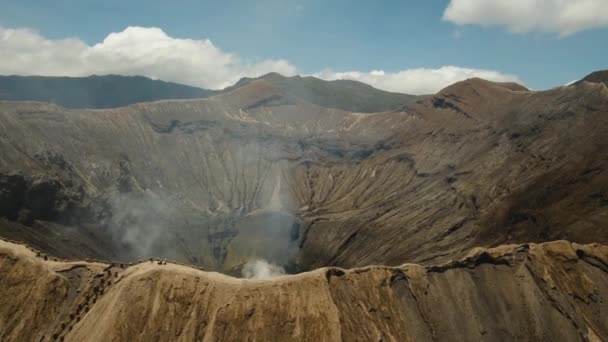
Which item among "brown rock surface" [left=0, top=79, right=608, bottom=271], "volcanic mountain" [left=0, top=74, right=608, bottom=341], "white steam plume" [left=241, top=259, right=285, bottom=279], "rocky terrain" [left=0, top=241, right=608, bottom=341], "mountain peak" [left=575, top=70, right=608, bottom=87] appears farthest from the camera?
"mountain peak" [left=575, top=70, right=608, bottom=87]

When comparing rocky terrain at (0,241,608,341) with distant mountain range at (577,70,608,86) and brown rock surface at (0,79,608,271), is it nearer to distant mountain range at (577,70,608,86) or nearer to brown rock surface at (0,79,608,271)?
brown rock surface at (0,79,608,271)

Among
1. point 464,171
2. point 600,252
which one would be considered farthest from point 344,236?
→ point 600,252

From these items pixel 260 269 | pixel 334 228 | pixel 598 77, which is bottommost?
pixel 260 269

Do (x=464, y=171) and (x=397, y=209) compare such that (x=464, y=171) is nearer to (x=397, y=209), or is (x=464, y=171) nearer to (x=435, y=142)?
(x=397, y=209)

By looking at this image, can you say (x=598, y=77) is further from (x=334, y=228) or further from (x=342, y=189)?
(x=334, y=228)

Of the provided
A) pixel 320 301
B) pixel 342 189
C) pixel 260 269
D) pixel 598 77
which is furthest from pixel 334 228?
pixel 598 77

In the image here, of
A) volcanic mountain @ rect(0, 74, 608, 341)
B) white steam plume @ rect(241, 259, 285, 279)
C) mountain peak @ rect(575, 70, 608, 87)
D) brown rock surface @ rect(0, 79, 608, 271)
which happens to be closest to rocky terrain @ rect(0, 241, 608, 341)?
volcanic mountain @ rect(0, 74, 608, 341)

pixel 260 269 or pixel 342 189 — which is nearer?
pixel 260 269

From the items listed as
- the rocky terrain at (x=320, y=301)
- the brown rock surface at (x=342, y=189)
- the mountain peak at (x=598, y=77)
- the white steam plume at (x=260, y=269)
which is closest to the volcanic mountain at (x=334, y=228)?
the rocky terrain at (x=320, y=301)

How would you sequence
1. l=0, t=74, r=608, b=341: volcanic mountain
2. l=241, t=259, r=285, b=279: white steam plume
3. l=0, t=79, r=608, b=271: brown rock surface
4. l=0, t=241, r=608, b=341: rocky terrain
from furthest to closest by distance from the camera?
l=241, t=259, r=285, b=279: white steam plume → l=0, t=79, r=608, b=271: brown rock surface → l=0, t=74, r=608, b=341: volcanic mountain → l=0, t=241, r=608, b=341: rocky terrain
